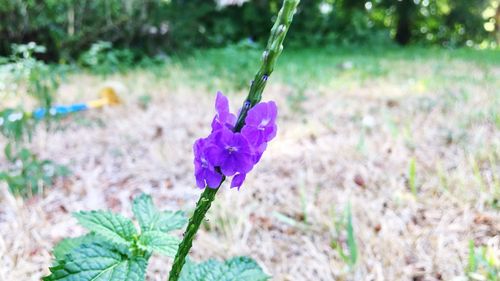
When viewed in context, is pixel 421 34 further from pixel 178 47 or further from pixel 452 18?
pixel 178 47

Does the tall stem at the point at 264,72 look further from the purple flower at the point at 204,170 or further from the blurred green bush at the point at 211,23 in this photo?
the blurred green bush at the point at 211,23

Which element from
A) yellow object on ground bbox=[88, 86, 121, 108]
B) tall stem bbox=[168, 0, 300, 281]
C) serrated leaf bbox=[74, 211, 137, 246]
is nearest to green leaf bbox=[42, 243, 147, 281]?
serrated leaf bbox=[74, 211, 137, 246]

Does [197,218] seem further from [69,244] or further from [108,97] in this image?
[108,97]

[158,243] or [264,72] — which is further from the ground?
[264,72]

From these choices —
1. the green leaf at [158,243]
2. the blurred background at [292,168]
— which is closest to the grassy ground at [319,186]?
the blurred background at [292,168]

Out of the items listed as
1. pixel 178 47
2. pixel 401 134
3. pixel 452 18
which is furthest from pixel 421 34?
pixel 401 134

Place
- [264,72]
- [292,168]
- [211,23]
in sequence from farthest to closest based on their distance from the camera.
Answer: [211,23] → [292,168] → [264,72]

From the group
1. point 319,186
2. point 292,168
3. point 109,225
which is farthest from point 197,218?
point 292,168
